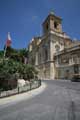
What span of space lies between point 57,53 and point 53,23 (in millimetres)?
13101

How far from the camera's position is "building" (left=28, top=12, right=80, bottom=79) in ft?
121

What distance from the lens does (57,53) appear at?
43.4m

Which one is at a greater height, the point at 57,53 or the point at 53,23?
the point at 53,23

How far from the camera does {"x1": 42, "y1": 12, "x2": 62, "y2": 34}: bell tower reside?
48.1 m

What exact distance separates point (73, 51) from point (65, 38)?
46.8 feet

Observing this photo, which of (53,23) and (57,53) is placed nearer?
(57,53)

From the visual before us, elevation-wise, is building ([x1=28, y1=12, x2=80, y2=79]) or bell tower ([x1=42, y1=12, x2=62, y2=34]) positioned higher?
bell tower ([x1=42, y1=12, x2=62, y2=34])

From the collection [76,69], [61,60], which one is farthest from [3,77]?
[61,60]

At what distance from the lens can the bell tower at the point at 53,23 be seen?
48.1 metres

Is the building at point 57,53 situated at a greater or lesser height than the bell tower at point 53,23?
lesser

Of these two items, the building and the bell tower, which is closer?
the building

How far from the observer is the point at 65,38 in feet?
164

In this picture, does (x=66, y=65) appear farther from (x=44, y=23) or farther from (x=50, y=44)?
(x=44, y=23)

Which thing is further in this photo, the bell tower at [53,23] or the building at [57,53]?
the bell tower at [53,23]
